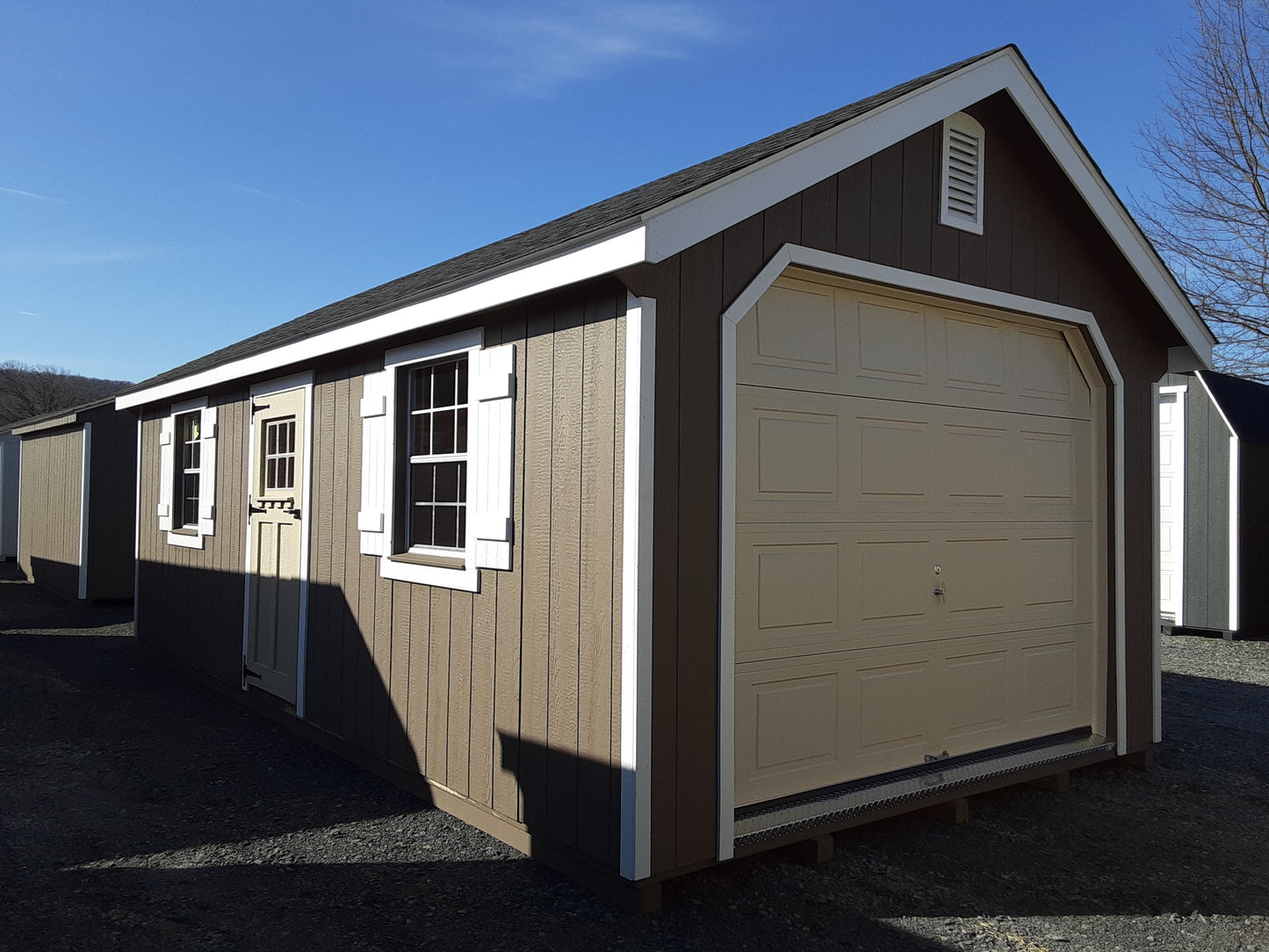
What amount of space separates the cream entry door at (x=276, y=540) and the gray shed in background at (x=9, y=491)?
49.3 feet

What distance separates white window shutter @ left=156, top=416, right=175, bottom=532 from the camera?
8930 mm

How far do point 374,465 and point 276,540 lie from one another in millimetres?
1833

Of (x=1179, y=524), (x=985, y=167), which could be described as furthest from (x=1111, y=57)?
(x=985, y=167)

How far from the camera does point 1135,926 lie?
142 inches

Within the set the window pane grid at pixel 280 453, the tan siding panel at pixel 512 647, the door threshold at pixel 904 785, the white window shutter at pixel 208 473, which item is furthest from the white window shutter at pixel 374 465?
the white window shutter at pixel 208 473

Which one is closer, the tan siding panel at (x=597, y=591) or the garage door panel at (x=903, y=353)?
the tan siding panel at (x=597, y=591)

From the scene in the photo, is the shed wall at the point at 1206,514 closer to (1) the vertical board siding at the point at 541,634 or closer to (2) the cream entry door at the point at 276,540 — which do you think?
(1) the vertical board siding at the point at 541,634

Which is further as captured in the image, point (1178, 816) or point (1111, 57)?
point (1111, 57)

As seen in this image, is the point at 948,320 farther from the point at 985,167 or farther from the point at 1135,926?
the point at 1135,926

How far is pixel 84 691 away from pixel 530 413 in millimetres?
5537

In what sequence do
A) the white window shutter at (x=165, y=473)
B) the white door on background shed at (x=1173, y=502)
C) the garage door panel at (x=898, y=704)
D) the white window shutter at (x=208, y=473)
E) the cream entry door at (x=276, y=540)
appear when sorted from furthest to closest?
the white door on background shed at (x=1173, y=502) < the white window shutter at (x=165, y=473) < the white window shutter at (x=208, y=473) < the cream entry door at (x=276, y=540) < the garage door panel at (x=898, y=704)

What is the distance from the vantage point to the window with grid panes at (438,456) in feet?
16.2

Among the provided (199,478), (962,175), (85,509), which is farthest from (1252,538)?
(85,509)

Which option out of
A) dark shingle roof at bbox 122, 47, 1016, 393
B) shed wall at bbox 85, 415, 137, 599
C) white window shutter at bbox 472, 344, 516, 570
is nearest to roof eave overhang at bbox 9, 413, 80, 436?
shed wall at bbox 85, 415, 137, 599
